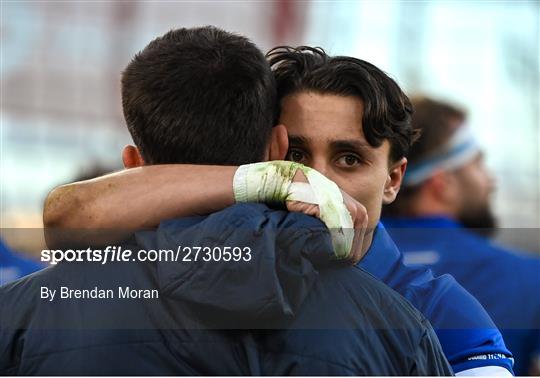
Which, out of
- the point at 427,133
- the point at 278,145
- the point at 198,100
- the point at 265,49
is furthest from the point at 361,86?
the point at 265,49

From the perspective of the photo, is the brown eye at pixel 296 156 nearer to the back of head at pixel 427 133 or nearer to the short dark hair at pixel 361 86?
the short dark hair at pixel 361 86

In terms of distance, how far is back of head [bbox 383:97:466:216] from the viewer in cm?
365

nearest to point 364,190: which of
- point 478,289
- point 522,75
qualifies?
point 478,289

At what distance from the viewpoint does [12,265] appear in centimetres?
358

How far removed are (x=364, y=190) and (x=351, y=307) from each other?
715 mm

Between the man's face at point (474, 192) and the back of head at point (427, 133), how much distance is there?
6.6 inches

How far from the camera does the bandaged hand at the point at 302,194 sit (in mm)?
1538

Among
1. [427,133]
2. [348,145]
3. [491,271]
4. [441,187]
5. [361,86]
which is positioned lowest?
[491,271]

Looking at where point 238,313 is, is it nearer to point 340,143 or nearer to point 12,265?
point 340,143

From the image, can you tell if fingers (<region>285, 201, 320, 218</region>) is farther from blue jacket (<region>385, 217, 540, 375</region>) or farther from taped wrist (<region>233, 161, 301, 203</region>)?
blue jacket (<region>385, 217, 540, 375</region>)

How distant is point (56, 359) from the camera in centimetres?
148

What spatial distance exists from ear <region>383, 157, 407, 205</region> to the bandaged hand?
745 mm

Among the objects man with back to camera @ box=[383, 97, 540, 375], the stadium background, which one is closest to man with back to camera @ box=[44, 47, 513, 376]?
man with back to camera @ box=[383, 97, 540, 375]

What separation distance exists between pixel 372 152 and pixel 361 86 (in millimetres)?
148
